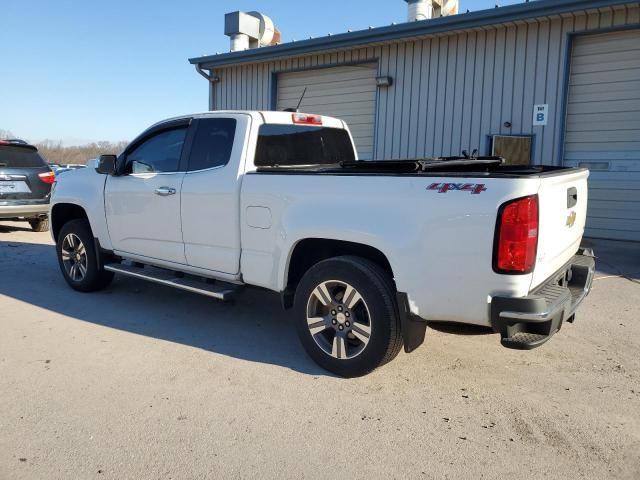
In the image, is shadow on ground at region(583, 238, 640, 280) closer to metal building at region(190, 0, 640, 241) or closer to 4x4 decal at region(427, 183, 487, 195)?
metal building at region(190, 0, 640, 241)

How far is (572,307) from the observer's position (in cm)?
369

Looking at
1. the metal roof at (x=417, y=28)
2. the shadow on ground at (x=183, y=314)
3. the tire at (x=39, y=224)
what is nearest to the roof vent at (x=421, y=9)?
the metal roof at (x=417, y=28)

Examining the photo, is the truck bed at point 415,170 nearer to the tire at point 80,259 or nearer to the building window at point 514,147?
the tire at point 80,259

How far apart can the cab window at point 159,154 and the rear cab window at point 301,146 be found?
34.9 inches

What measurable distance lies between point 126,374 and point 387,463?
204cm

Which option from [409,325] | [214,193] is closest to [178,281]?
[214,193]

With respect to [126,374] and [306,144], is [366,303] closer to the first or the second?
[126,374]

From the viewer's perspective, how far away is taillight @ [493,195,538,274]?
10.2ft

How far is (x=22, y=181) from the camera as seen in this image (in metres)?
10.1

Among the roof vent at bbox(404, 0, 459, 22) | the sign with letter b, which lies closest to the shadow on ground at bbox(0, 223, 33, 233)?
the roof vent at bbox(404, 0, 459, 22)

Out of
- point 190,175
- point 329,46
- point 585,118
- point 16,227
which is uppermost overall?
point 329,46

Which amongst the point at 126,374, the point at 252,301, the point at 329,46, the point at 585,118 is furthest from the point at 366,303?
the point at 329,46

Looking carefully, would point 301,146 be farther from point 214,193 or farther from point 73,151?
point 73,151

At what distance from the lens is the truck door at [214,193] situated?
4.52 m
